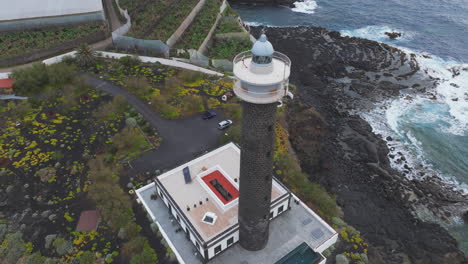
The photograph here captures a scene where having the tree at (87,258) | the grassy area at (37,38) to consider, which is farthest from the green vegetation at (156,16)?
the tree at (87,258)

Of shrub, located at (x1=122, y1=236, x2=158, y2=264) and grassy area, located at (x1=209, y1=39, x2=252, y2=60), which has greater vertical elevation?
grassy area, located at (x1=209, y1=39, x2=252, y2=60)

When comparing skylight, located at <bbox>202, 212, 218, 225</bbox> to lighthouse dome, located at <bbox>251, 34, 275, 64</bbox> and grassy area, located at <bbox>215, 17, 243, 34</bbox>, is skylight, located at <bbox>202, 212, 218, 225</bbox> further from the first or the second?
grassy area, located at <bbox>215, 17, 243, 34</bbox>

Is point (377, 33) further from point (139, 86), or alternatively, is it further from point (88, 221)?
point (88, 221)

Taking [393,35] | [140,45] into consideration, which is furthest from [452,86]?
[140,45]

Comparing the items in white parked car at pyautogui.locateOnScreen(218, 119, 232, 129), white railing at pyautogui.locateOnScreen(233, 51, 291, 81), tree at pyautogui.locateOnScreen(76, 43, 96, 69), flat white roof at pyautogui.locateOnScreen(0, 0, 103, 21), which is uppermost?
white railing at pyautogui.locateOnScreen(233, 51, 291, 81)

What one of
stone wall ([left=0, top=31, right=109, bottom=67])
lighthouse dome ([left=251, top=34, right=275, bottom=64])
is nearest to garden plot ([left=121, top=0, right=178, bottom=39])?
stone wall ([left=0, top=31, right=109, bottom=67])

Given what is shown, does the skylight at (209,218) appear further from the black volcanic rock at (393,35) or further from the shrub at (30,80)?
the black volcanic rock at (393,35)

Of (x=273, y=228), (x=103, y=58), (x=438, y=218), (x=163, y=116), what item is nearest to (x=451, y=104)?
(x=438, y=218)

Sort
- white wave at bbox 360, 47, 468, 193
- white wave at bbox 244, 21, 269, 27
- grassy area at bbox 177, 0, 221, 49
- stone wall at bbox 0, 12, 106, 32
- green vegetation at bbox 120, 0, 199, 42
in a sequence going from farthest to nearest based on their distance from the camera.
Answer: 1. white wave at bbox 244, 21, 269, 27
2. grassy area at bbox 177, 0, 221, 49
3. green vegetation at bbox 120, 0, 199, 42
4. stone wall at bbox 0, 12, 106, 32
5. white wave at bbox 360, 47, 468, 193

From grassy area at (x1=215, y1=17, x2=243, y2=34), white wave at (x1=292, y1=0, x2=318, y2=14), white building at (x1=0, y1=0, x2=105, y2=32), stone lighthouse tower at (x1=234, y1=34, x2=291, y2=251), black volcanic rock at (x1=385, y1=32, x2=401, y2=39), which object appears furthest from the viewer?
white wave at (x1=292, y1=0, x2=318, y2=14)
